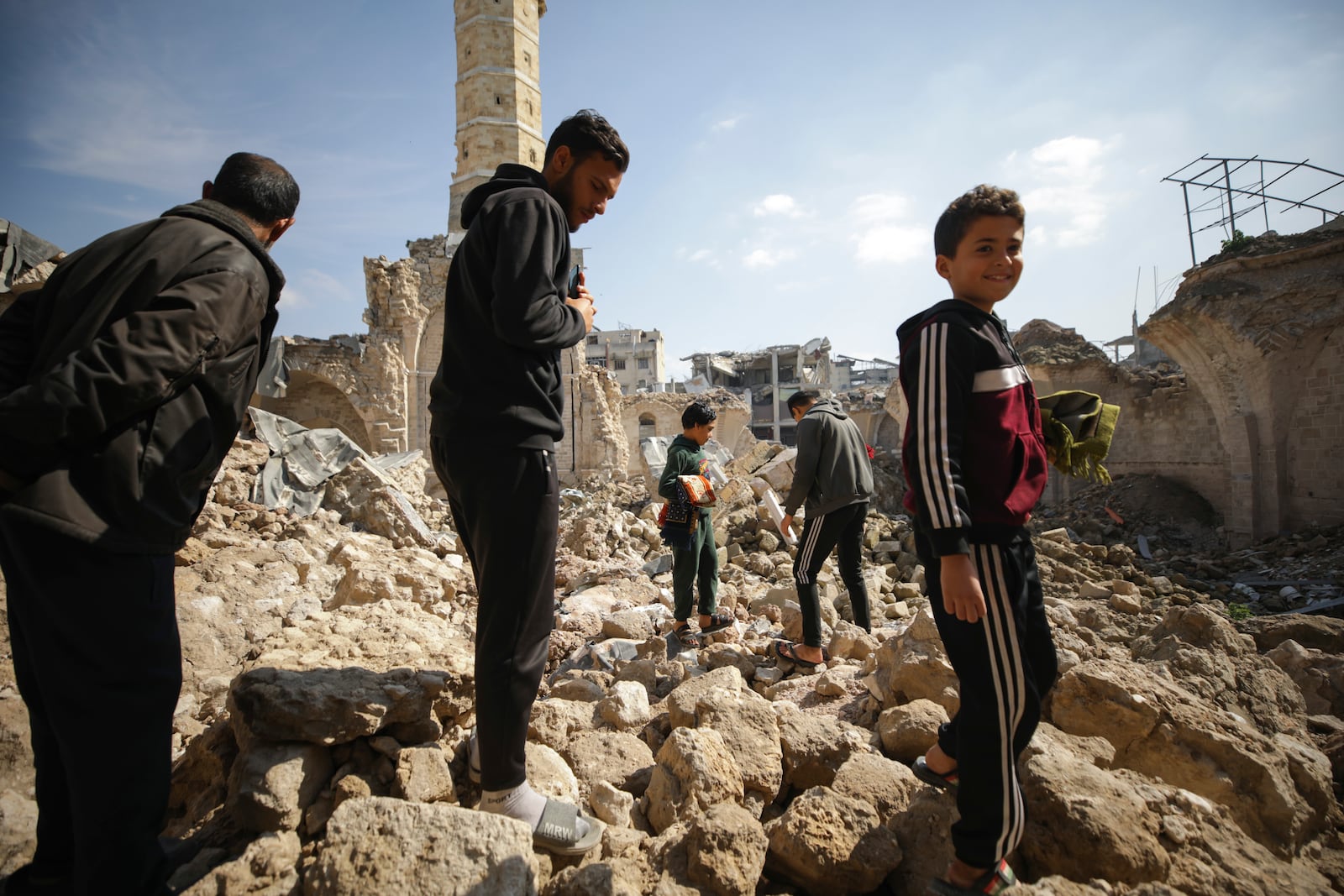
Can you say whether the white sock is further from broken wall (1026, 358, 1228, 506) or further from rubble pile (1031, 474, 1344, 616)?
broken wall (1026, 358, 1228, 506)

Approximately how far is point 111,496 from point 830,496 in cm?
312

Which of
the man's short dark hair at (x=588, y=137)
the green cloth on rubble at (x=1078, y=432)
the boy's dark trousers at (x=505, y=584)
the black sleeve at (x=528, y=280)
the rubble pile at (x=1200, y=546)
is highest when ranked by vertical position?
the man's short dark hair at (x=588, y=137)

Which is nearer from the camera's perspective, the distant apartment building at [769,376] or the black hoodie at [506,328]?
the black hoodie at [506,328]

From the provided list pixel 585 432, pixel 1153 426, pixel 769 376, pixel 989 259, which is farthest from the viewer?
pixel 769 376

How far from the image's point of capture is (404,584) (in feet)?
11.3

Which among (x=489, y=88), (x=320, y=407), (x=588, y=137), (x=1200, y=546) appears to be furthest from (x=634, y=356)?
(x=588, y=137)

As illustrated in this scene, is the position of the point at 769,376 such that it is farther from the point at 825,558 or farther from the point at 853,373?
the point at 825,558

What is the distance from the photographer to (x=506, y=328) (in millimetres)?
1425

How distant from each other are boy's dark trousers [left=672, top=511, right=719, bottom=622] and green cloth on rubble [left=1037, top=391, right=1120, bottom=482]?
7.54 ft

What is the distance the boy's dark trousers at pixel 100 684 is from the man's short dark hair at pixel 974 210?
2070mm

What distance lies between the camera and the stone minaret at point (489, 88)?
16.9 m

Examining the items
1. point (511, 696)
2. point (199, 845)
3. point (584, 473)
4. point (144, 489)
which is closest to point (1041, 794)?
point (511, 696)

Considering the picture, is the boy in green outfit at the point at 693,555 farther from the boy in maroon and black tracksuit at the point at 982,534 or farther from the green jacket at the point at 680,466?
the boy in maroon and black tracksuit at the point at 982,534

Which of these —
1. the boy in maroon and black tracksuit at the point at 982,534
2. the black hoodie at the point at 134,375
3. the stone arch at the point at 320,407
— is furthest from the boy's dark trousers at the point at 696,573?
the stone arch at the point at 320,407
